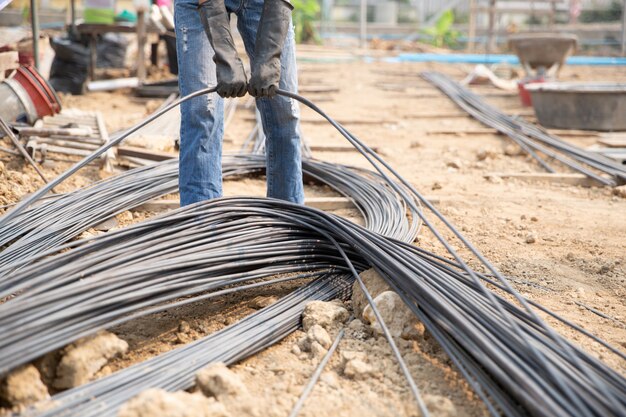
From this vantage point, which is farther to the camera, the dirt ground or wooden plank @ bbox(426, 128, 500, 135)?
wooden plank @ bbox(426, 128, 500, 135)

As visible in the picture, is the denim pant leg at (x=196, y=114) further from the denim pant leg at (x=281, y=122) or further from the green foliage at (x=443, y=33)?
the green foliage at (x=443, y=33)

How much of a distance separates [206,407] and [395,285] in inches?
35.1

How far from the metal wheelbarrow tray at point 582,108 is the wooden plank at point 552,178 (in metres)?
2.06

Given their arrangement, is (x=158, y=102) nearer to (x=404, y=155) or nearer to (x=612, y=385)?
(x=404, y=155)

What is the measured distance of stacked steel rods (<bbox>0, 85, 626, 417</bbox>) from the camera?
1.73 meters

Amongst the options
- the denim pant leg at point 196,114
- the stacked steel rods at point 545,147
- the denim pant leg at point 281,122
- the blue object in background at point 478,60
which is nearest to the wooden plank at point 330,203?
the denim pant leg at point 281,122

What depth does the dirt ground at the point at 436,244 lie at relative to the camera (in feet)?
6.53

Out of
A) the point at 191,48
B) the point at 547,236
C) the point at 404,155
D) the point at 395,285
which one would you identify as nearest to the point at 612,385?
the point at 395,285

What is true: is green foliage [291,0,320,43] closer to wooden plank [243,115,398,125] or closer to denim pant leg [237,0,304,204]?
wooden plank [243,115,398,125]

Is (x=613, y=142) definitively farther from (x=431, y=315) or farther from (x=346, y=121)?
(x=431, y=315)

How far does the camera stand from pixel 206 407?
1.69m

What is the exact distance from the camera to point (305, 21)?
59.7 ft

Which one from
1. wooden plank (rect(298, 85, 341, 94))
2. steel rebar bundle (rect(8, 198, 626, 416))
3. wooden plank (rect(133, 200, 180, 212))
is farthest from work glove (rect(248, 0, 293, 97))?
wooden plank (rect(298, 85, 341, 94))

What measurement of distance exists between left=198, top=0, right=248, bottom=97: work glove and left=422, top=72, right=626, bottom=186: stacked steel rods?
3.22 meters
